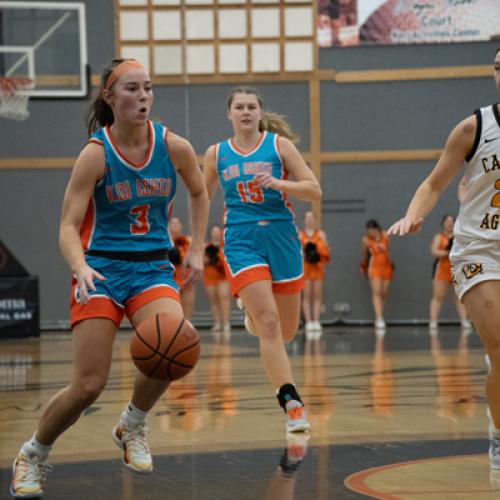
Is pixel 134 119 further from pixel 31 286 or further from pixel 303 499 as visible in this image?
pixel 31 286

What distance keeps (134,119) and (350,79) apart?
18315mm

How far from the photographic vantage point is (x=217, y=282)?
72.2ft

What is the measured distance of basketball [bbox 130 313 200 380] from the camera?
5.31 m

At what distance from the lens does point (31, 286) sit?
19906mm

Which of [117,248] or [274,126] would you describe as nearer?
[117,248]

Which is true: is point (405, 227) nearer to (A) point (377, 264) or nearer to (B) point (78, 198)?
(B) point (78, 198)

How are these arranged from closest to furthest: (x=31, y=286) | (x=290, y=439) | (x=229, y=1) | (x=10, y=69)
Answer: (x=290, y=439), (x=31, y=286), (x=10, y=69), (x=229, y=1)

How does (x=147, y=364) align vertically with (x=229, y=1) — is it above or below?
below

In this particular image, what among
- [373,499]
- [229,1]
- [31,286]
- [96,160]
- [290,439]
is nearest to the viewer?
[373,499]

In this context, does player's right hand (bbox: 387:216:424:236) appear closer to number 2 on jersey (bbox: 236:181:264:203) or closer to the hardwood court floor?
the hardwood court floor

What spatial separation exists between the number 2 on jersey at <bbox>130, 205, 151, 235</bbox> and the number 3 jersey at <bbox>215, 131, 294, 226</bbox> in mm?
2644

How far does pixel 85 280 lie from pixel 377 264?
1737cm

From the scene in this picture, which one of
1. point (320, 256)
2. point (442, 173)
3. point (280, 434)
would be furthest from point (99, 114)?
point (320, 256)

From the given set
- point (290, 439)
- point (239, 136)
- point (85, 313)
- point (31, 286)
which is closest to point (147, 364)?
point (85, 313)
